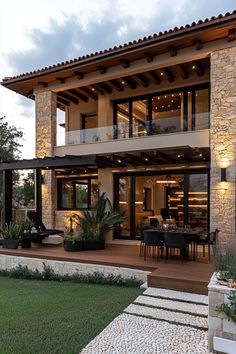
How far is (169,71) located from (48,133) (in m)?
5.59

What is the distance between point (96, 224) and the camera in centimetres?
992

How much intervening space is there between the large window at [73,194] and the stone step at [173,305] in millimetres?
8026

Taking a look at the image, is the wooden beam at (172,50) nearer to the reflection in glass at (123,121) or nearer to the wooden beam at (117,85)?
the wooden beam at (117,85)

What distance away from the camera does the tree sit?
16.5 meters

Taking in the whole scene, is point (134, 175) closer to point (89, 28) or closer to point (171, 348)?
point (171, 348)

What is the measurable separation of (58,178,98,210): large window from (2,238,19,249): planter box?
3.98 m

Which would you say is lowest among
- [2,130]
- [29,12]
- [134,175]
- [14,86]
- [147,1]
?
→ [134,175]

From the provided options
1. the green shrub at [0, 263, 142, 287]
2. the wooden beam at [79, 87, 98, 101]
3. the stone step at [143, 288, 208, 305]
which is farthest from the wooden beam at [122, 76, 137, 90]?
the stone step at [143, 288, 208, 305]

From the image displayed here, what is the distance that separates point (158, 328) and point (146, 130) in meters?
7.68

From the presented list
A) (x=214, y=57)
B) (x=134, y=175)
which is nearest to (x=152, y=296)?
(x=134, y=175)

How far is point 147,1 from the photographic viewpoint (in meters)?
14.2

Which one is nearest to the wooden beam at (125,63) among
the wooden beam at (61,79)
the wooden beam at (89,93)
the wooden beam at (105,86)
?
the wooden beam at (105,86)

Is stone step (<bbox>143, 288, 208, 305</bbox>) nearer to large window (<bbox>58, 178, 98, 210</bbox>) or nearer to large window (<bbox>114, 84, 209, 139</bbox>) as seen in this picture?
large window (<bbox>114, 84, 209, 139</bbox>)

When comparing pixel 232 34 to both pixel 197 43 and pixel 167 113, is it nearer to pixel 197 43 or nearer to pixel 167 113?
pixel 197 43
